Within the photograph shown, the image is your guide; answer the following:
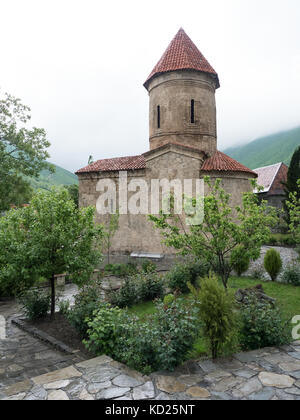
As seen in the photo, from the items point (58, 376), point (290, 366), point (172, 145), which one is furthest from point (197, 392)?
point (172, 145)

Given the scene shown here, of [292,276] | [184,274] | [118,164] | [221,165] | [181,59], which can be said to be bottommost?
[292,276]

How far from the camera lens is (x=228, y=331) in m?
4.97

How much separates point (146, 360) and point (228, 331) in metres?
1.50

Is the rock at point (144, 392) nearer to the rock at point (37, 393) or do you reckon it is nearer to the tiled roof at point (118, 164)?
the rock at point (37, 393)

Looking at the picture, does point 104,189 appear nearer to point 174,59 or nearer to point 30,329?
point 174,59

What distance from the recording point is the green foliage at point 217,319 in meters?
4.97

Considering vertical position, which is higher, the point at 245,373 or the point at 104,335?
the point at 104,335

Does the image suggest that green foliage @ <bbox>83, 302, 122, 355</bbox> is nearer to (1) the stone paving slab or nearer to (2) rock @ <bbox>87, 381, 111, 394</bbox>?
(1) the stone paving slab

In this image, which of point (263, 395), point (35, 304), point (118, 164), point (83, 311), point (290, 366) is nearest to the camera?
point (263, 395)

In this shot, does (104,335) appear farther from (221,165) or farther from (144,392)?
(221,165)

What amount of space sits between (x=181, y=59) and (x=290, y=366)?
56.0 ft

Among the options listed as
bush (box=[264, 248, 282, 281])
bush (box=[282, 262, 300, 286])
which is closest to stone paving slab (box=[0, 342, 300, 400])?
bush (box=[282, 262, 300, 286])

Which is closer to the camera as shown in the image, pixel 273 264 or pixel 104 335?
pixel 104 335

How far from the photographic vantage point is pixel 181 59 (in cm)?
1717
